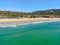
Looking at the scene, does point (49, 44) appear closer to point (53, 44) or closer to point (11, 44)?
point (53, 44)

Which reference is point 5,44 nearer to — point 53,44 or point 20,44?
point 20,44

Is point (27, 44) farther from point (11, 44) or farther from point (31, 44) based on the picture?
point (11, 44)

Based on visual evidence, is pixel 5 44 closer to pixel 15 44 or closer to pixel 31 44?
pixel 15 44

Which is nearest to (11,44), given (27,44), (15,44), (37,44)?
(15,44)

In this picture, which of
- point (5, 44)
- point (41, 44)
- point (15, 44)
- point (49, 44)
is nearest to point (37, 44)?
point (41, 44)

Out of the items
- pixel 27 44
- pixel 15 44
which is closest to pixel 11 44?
pixel 15 44

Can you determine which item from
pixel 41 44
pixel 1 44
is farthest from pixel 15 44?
pixel 41 44
